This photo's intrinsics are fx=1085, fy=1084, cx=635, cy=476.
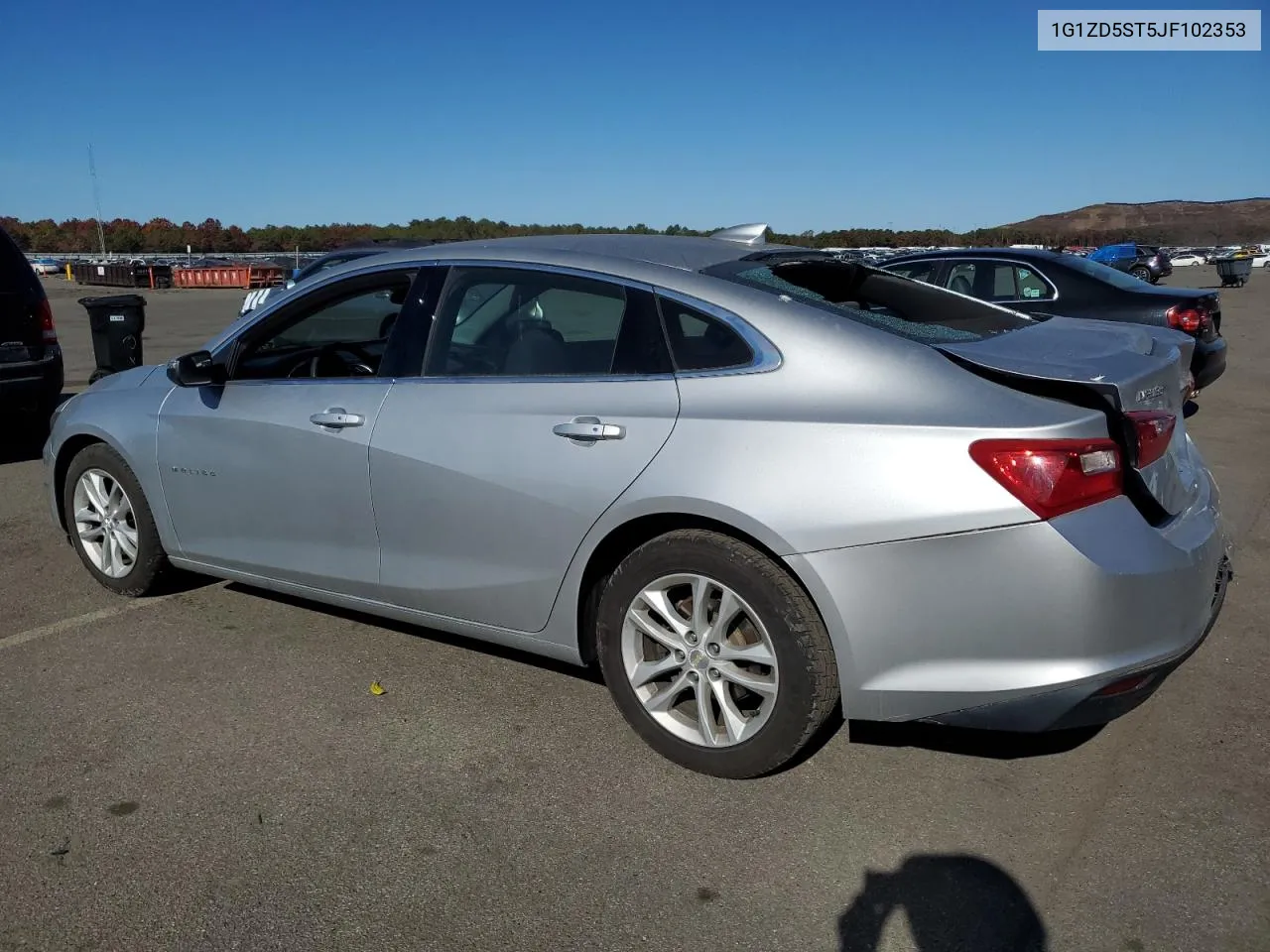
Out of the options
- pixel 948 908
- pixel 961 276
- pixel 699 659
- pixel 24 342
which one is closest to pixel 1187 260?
pixel 961 276

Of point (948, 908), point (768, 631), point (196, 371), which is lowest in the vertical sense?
point (948, 908)

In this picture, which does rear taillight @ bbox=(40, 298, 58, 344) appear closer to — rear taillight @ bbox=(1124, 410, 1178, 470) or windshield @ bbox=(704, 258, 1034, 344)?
windshield @ bbox=(704, 258, 1034, 344)

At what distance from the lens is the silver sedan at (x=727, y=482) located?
2.79 m

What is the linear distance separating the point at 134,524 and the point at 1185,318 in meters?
8.12

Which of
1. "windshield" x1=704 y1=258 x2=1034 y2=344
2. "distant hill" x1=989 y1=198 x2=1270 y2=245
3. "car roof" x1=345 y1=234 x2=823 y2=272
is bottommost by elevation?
"windshield" x1=704 y1=258 x2=1034 y2=344

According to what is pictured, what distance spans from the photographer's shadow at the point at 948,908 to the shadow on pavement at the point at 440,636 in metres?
1.43

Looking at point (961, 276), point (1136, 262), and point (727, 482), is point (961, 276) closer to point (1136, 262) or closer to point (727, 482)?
point (727, 482)

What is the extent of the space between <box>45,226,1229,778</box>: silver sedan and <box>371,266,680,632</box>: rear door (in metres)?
0.01

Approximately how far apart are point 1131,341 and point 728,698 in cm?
177

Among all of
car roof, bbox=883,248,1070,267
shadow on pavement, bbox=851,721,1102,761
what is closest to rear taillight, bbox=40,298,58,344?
shadow on pavement, bbox=851,721,1102,761

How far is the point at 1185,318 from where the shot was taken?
9.00m

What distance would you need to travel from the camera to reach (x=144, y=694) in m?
3.91

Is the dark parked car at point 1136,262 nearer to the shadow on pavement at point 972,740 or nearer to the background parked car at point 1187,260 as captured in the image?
the background parked car at point 1187,260

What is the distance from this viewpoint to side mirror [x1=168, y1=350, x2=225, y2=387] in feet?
14.1
